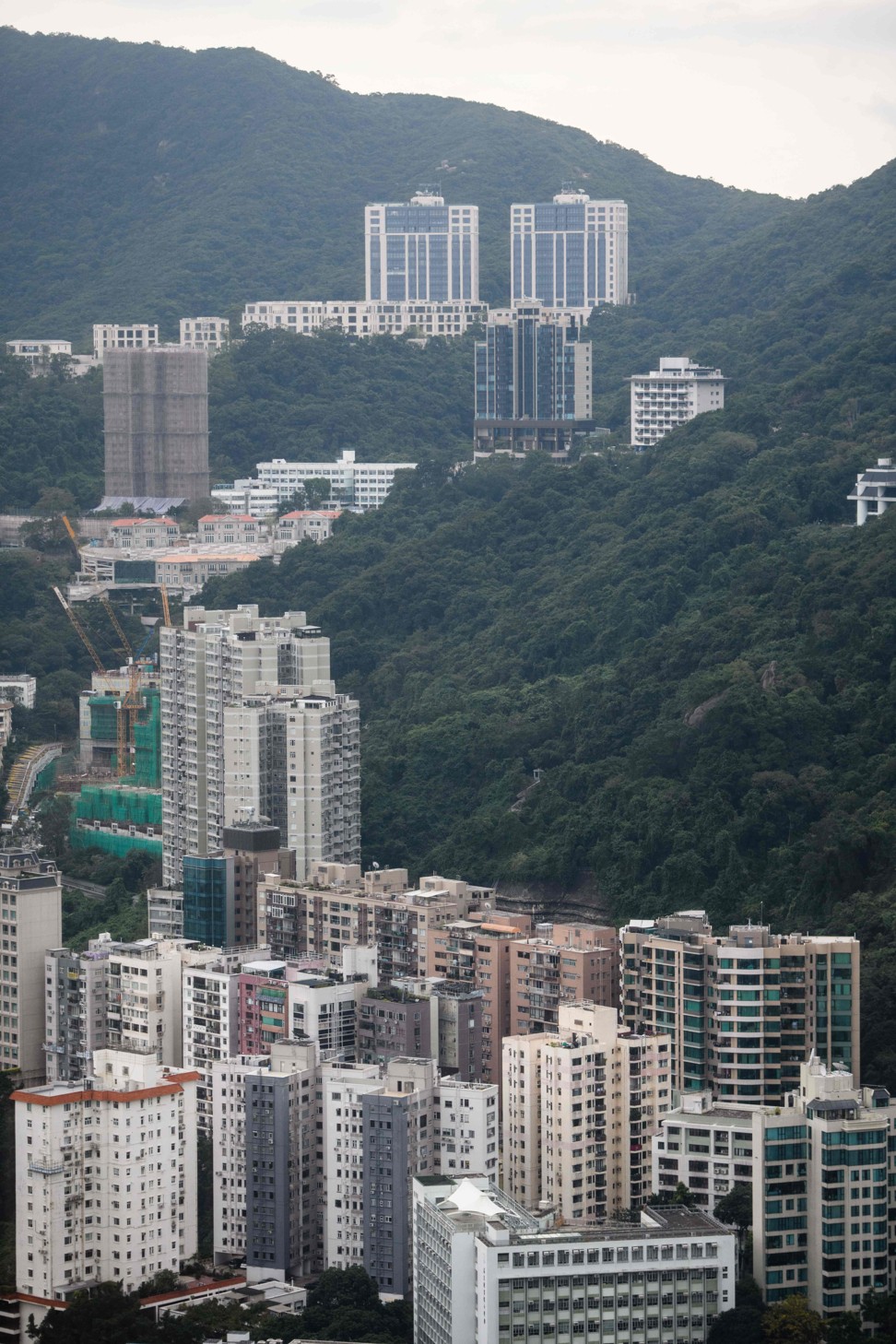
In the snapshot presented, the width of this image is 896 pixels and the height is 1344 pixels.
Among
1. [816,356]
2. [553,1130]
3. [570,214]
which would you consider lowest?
[553,1130]

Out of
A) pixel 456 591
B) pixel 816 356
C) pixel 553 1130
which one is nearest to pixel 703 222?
pixel 816 356

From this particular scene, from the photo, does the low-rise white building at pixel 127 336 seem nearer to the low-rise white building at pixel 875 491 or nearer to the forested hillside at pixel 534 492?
the forested hillside at pixel 534 492

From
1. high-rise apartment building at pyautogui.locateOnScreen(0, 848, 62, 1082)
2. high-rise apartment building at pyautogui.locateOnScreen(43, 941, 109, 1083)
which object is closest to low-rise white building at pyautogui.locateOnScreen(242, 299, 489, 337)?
high-rise apartment building at pyautogui.locateOnScreen(0, 848, 62, 1082)

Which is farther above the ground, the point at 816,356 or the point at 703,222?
the point at 703,222

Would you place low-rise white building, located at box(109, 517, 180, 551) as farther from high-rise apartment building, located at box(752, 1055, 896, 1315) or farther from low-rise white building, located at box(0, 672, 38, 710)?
high-rise apartment building, located at box(752, 1055, 896, 1315)

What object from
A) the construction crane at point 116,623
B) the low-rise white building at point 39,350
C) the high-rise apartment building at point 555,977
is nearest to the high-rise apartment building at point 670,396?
the construction crane at point 116,623

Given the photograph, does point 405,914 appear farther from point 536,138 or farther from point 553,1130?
point 536,138

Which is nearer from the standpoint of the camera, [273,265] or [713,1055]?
[713,1055]
